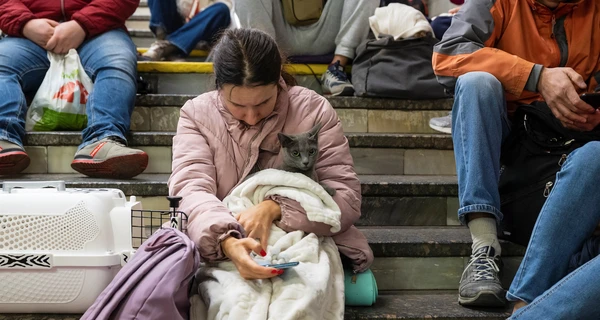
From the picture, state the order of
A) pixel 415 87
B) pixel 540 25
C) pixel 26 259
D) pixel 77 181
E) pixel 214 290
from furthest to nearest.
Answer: pixel 415 87 < pixel 77 181 < pixel 540 25 < pixel 26 259 < pixel 214 290

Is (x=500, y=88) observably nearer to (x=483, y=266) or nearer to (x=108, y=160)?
(x=483, y=266)

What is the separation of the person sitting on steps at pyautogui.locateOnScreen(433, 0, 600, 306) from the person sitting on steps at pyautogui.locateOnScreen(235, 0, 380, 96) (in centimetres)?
108

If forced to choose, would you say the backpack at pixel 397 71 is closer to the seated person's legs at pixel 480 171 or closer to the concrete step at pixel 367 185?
the concrete step at pixel 367 185

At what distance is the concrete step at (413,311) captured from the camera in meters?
1.77

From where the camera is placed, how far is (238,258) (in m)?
1.52

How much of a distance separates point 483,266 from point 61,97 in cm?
191

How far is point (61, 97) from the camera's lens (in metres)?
2.74

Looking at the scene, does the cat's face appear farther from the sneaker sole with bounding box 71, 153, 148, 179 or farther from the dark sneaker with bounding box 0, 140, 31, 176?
the dark sneaker with bounding box 0, 140, 31, 176

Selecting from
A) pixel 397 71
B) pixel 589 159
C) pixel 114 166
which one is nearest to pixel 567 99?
pixel 589 159

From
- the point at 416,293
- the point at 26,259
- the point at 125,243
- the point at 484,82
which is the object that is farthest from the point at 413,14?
the point at 26,259

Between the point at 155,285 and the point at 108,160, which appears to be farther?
the point at 108,160

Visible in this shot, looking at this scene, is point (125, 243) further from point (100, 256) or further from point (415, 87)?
point (415, 87)

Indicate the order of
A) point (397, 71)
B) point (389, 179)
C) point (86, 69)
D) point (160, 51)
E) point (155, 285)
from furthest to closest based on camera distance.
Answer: point (160, 51), point (397, 71), point (86, 69), point (389, 179), point (155, 285)

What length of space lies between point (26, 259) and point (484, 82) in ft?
4.74
